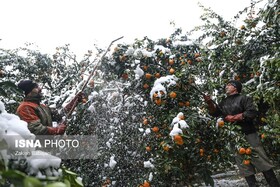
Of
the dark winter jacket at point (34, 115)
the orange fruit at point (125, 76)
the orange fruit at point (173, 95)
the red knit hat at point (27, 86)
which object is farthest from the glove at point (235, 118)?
the red knit hat at point (27, 86)

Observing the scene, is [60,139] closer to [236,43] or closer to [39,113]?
[39,113]

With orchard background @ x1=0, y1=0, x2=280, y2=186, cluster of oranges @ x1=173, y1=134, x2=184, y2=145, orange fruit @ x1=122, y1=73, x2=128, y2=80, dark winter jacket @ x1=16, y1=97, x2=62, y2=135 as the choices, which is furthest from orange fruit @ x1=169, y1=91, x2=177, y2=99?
dark winter jacket @ x1=16, y1=97, x2=62, y2=135

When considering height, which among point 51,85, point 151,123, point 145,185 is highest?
point 51,85

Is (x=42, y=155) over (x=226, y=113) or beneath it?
beneath

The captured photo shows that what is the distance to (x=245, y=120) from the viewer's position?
325 cm

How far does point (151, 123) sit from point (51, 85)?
4.02 m

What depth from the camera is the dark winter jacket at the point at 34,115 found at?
273 cm

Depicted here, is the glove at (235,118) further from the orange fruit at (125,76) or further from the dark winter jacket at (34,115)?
the dark winter jacket at (34,115)

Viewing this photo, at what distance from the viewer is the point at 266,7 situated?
327cm

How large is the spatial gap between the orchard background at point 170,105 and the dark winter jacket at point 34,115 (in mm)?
464

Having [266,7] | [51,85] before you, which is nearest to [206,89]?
[266,7]

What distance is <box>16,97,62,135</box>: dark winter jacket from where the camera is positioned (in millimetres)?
2730

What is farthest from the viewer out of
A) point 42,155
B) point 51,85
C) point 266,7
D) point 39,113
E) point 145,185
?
point 51,85

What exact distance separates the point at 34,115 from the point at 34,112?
0.14 ft
